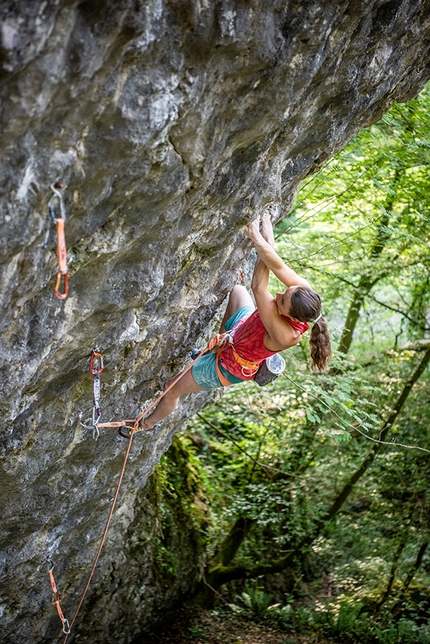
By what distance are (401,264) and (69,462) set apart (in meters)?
6.17

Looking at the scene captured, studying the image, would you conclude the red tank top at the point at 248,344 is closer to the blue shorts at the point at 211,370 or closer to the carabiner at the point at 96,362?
the blue shorts at the point at 211,370

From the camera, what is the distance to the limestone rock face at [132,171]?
221 cm

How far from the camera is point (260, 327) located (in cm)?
425

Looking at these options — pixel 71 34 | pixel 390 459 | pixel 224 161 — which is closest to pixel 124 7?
A: pixel 71 34

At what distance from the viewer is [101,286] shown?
3.29 metres

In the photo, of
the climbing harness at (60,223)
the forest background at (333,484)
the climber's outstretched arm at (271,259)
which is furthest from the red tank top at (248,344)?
the forest background at (333,484)

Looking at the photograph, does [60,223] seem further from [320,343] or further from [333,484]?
[333,484]

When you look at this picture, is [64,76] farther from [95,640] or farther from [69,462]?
[95,640]

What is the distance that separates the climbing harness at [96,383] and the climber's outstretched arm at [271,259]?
1249mm

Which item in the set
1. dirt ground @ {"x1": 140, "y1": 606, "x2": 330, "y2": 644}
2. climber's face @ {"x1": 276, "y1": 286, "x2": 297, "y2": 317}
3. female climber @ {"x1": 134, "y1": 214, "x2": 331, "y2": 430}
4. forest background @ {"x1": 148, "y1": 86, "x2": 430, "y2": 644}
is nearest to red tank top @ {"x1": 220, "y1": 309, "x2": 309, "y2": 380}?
female climber @ {"x1": 134, "y1": 214, "x2": 331, "y2": 430}

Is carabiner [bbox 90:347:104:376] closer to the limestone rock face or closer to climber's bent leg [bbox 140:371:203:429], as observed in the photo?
the limestone rock face

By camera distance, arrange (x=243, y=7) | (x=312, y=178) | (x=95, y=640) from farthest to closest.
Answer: (x=95, y=640), (x=312, y=178), (x=243, y=7)

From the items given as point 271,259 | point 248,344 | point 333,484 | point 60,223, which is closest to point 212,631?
point 333,484

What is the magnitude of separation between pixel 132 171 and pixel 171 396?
8.08ft
